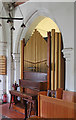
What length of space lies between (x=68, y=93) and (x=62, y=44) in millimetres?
1491

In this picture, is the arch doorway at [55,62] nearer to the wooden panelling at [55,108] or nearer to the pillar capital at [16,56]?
the wooden panelling at [55,108]

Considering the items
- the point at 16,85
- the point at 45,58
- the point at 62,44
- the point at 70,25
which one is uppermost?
the point at 70,25

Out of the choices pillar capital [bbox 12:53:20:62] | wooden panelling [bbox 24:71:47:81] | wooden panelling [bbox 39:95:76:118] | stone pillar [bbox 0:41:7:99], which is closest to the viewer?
wooden panelling [bbox 39:95:76:118]

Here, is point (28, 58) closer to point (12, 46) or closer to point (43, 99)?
point (12, 46)

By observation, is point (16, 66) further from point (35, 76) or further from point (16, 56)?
point (35, 76)

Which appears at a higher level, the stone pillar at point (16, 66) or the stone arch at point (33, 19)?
the stone arch at point (33, 19)

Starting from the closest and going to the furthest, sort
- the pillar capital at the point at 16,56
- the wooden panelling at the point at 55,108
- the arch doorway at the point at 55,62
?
the wooden panelling at the point at 55,108 → the arch doorway at the point at 55,62 → the pillar capital at the point at 16,56

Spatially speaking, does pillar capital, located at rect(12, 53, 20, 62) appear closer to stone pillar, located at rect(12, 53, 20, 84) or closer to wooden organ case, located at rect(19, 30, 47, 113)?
stone pillar, located at rect(12, 53, 20, 84)

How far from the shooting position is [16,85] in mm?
5434

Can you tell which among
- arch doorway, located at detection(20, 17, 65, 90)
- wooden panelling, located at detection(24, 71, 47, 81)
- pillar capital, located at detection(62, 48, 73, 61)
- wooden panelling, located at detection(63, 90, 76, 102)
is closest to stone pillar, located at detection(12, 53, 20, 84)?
wooden panelling, located at detection(24, 71, 47, 81)

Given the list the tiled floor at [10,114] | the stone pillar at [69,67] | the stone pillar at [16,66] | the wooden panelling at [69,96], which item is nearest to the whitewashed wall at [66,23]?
the stone pillar at [69,67]

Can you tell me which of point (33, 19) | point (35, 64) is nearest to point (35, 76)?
point (35, 64)

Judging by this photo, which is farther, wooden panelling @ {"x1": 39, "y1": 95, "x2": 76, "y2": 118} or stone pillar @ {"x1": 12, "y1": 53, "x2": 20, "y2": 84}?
stone pillar @ {"x1": 12, "y1": 53, "x2": 20, "y2": 84}

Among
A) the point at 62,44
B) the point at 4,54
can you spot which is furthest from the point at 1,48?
the point at 62,44
